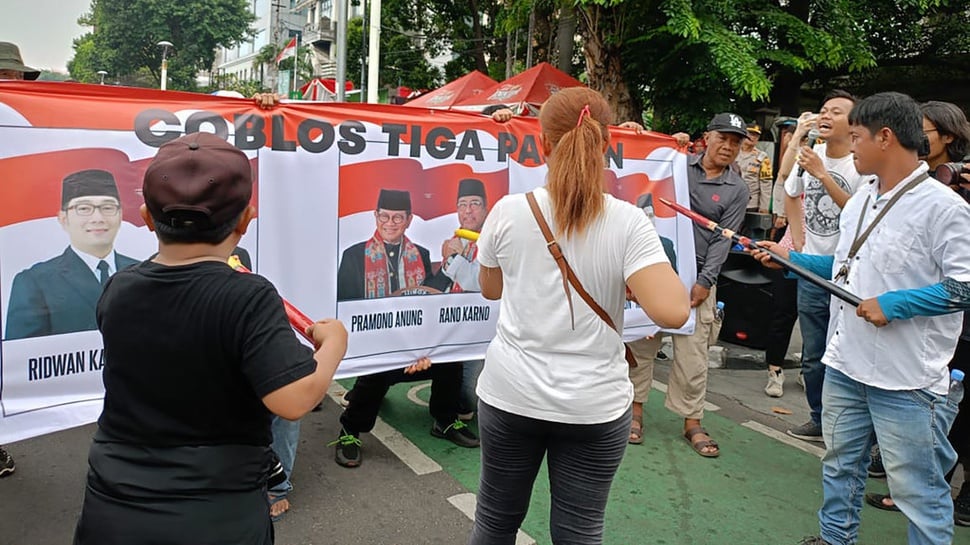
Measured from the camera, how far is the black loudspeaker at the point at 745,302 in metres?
6.07

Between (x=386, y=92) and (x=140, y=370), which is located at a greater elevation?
(x=386, y=92)

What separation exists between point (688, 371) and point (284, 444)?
2451mm

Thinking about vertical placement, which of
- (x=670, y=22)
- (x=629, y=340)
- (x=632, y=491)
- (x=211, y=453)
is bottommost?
(x=632, y=491)

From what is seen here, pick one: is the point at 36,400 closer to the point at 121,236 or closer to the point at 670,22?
the point at 121,236

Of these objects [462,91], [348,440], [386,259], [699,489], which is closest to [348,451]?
[348,440]

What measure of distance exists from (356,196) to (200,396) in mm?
2066

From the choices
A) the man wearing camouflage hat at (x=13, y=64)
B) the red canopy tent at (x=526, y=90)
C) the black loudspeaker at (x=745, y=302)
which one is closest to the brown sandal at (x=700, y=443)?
the black loudspeaker at (x=745, y=302)

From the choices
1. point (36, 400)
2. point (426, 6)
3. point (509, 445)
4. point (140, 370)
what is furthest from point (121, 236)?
point (426, 6)

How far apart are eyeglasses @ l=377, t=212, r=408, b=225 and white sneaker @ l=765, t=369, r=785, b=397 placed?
137 inches

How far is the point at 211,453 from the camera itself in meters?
1.45

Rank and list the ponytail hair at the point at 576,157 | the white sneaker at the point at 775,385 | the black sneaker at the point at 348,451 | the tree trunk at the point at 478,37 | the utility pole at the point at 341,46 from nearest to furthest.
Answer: the ponytail hair at the point at 576,157, the black sneaker at the point at 348,451, the white sneaker at the point at 775,385, the utility pole at the point at 341,46, the tree trunk at the point at 478,37

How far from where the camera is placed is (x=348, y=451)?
12.3 feet

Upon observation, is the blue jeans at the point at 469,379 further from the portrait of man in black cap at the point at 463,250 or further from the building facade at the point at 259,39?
the building facade at the point at 259,39

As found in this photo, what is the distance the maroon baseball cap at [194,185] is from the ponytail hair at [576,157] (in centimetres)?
84
